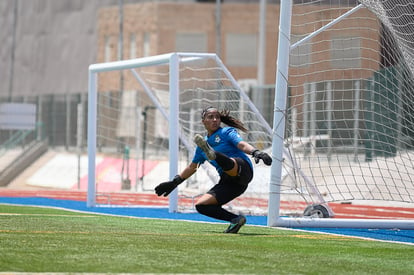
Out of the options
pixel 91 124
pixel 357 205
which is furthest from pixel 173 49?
pixel 91 124

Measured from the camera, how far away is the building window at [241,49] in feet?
172

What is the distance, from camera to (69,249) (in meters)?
9.64

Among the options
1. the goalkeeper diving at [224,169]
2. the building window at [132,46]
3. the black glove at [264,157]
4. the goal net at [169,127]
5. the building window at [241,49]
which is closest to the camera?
the black glove at [264,157]

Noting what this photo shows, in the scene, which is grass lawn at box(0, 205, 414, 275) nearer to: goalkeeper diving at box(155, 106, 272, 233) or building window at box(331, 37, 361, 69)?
goalkeeper diving at box(155, 106, 272, 233)

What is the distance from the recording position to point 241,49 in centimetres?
5281

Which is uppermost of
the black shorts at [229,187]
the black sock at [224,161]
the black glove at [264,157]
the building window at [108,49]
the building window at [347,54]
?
the building window at [108,49]

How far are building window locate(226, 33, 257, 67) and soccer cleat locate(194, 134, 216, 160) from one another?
41.1 meters

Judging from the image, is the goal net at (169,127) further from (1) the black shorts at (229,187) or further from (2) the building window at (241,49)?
(2) the building window at (241,49)

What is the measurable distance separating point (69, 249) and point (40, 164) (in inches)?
1167

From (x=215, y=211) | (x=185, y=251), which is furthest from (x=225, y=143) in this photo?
(x=185, y=251)

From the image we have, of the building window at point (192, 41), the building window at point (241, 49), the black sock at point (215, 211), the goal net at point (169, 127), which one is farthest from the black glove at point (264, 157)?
the building window at point (241, 49)

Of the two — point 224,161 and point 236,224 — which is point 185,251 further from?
point 236,224

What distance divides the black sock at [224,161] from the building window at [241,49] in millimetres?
40567

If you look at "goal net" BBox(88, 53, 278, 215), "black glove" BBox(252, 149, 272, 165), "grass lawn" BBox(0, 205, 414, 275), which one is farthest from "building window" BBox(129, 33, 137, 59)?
"black glove" BBox(252, 149, 272, 165)
